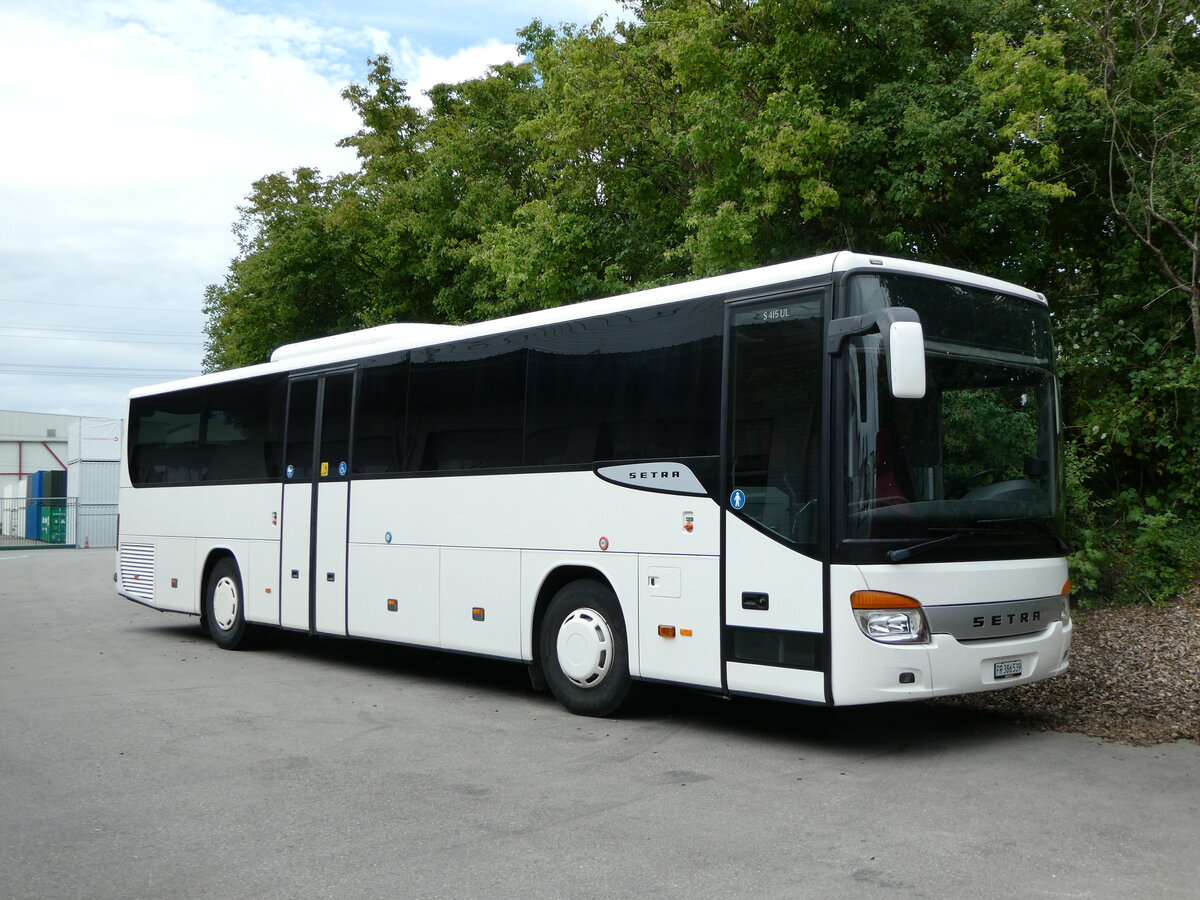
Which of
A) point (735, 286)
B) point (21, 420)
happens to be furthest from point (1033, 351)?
point (21, 420)

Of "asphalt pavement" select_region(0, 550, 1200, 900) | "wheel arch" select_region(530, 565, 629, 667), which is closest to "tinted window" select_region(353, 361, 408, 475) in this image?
"asphalt pavement" select_region(0, 550, 1200, 900)

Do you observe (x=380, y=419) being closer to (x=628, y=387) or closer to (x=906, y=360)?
(x=628, y=387)

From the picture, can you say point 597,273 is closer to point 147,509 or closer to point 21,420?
point 147,509

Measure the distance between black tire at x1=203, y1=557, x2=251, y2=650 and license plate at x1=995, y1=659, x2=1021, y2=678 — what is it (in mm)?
9029

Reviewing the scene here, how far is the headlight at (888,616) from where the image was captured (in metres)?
7.38

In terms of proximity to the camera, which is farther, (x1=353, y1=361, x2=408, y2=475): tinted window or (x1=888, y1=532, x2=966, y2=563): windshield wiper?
(x1=353, y1=361, x2=408, y2=475): tinted window

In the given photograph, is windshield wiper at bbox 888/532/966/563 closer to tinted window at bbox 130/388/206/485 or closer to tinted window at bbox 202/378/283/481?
tinted window at bbox 202/378/283/481

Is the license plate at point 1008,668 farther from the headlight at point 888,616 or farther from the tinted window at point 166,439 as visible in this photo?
the tinted window at point 166,439

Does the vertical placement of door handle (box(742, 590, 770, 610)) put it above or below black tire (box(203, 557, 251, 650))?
above

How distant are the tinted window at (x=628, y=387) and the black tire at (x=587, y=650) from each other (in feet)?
3.62

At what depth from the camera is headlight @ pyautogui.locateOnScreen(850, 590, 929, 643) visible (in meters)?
7.38

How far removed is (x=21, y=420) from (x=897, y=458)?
94.8m

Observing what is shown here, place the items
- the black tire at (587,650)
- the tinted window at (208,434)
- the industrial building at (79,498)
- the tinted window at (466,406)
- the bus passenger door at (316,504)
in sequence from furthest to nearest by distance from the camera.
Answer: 1. the industrial building at (79,498)
2. the tinted window at (208,434)
3. the bus passenger door at (316,504)
4. the tinted window at (466,406)
5. the black tire at (587,650)

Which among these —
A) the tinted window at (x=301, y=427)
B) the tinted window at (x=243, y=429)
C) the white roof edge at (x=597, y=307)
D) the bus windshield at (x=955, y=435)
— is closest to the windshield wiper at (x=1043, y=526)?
the bus windshield at (x=955, y=435)
